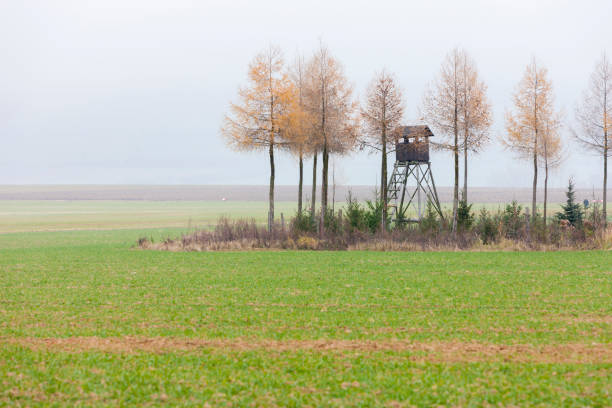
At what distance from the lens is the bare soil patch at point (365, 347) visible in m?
8.22

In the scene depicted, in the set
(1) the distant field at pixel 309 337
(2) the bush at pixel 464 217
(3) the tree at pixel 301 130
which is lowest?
(1) the distant field at pixel 309 337

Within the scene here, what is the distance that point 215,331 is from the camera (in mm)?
9875

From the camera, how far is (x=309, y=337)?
9.36 m

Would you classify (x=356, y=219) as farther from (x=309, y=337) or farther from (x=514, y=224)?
(x=309, y=337)

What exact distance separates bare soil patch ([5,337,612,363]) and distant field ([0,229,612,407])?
0.10 feet

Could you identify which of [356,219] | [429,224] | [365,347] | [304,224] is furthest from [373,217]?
[365,347]

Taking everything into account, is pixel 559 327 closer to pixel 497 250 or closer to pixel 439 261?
pixel 439 261

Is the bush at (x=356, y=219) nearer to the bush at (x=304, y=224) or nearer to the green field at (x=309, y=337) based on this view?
the bush at (x=304, y=224)

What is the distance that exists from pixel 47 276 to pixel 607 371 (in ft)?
48.1

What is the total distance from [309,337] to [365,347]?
1.01 metres

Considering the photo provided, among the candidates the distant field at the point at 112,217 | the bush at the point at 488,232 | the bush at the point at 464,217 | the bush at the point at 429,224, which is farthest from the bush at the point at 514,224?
the bush at the point at 429,224

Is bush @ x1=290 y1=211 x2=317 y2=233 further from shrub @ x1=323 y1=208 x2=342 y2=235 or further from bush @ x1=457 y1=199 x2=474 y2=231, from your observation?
bush @ x1=457 y1=199 x2=474 y2=231

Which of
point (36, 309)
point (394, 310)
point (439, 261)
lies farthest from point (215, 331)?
point (439, 261)

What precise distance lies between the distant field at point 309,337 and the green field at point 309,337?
30mm
